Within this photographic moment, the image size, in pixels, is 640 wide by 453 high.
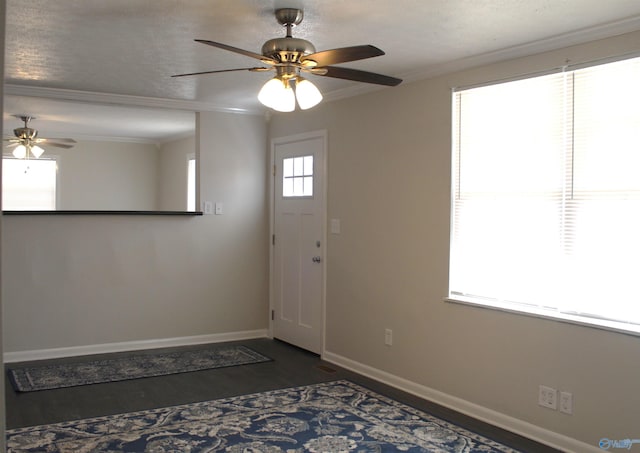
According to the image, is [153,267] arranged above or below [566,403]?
above

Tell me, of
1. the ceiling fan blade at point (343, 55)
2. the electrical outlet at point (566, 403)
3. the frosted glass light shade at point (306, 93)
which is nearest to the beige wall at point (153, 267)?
the frosted glass light shade at point (306, 93)

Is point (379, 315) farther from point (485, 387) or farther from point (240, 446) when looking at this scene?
point (240, 446)

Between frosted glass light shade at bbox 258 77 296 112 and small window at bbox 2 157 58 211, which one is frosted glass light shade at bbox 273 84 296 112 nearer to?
frosted glass light shade at bbox 258 77 296 112

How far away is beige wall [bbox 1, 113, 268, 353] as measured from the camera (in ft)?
16.4

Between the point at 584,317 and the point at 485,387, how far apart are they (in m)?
0.82

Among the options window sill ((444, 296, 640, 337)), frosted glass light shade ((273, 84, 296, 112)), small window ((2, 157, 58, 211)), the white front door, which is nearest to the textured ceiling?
frosted glass light shade ((273, 84, 296, 112))

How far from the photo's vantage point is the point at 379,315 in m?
4.57

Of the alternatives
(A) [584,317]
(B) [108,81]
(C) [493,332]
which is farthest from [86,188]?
(A) [584,317]

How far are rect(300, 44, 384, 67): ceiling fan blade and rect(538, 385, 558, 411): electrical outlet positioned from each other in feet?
6.85

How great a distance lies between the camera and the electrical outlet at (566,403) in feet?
10.5

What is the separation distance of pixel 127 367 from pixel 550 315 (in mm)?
3256

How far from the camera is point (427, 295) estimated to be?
4.12 m

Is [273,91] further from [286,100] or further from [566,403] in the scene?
[566,403]

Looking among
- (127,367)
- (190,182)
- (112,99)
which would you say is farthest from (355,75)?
(190,182)
